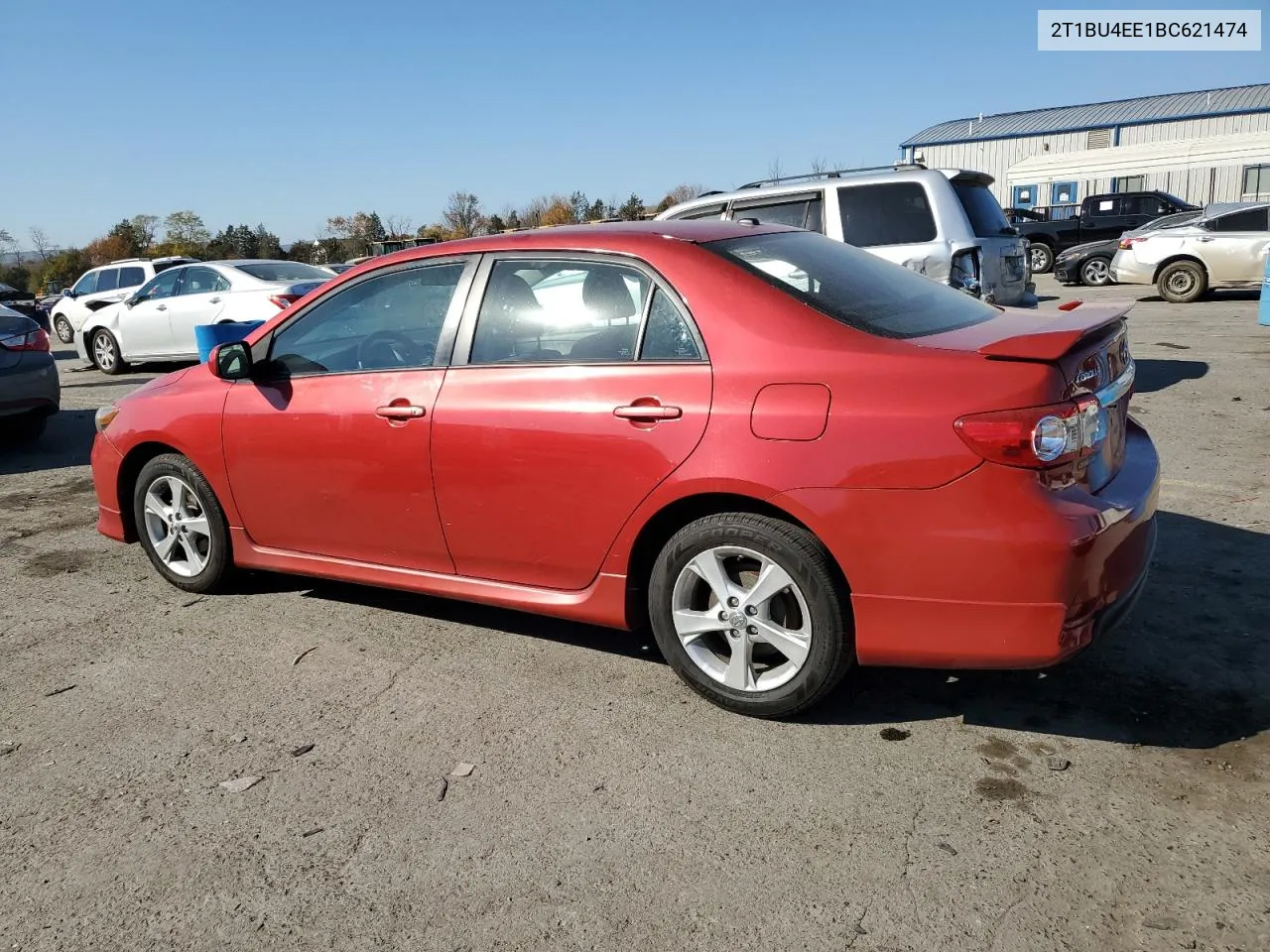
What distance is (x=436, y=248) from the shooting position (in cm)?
411

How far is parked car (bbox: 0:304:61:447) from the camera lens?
27.2 feet

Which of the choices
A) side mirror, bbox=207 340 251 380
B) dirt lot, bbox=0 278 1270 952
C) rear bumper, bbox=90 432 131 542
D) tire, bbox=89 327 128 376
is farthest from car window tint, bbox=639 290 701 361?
tire, bbox=89 327 128 376

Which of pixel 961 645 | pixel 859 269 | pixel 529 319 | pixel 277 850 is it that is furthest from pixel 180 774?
pixel 859 269

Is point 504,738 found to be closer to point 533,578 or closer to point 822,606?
point 533,578

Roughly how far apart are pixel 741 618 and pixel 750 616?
0.03 metres

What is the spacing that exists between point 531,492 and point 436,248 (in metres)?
1.19

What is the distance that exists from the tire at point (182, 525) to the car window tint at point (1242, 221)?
1626cm

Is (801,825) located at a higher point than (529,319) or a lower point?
lower

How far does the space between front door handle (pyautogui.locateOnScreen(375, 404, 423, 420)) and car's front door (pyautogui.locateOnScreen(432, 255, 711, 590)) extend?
10 centimetres

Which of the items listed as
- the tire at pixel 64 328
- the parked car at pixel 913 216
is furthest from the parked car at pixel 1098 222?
the tire at pixel 64 328

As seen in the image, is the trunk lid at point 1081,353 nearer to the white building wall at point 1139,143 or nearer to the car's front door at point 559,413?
Result: the car's front door at point 559,413

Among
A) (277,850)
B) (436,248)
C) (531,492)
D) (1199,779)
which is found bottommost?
(1199,779)

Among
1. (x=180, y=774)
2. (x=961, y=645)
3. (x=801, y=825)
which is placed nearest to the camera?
(x=801, y=825)

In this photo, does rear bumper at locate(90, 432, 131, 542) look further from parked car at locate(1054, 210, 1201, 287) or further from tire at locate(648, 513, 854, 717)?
parked car at locate(1054, 210, 1201, 287)
